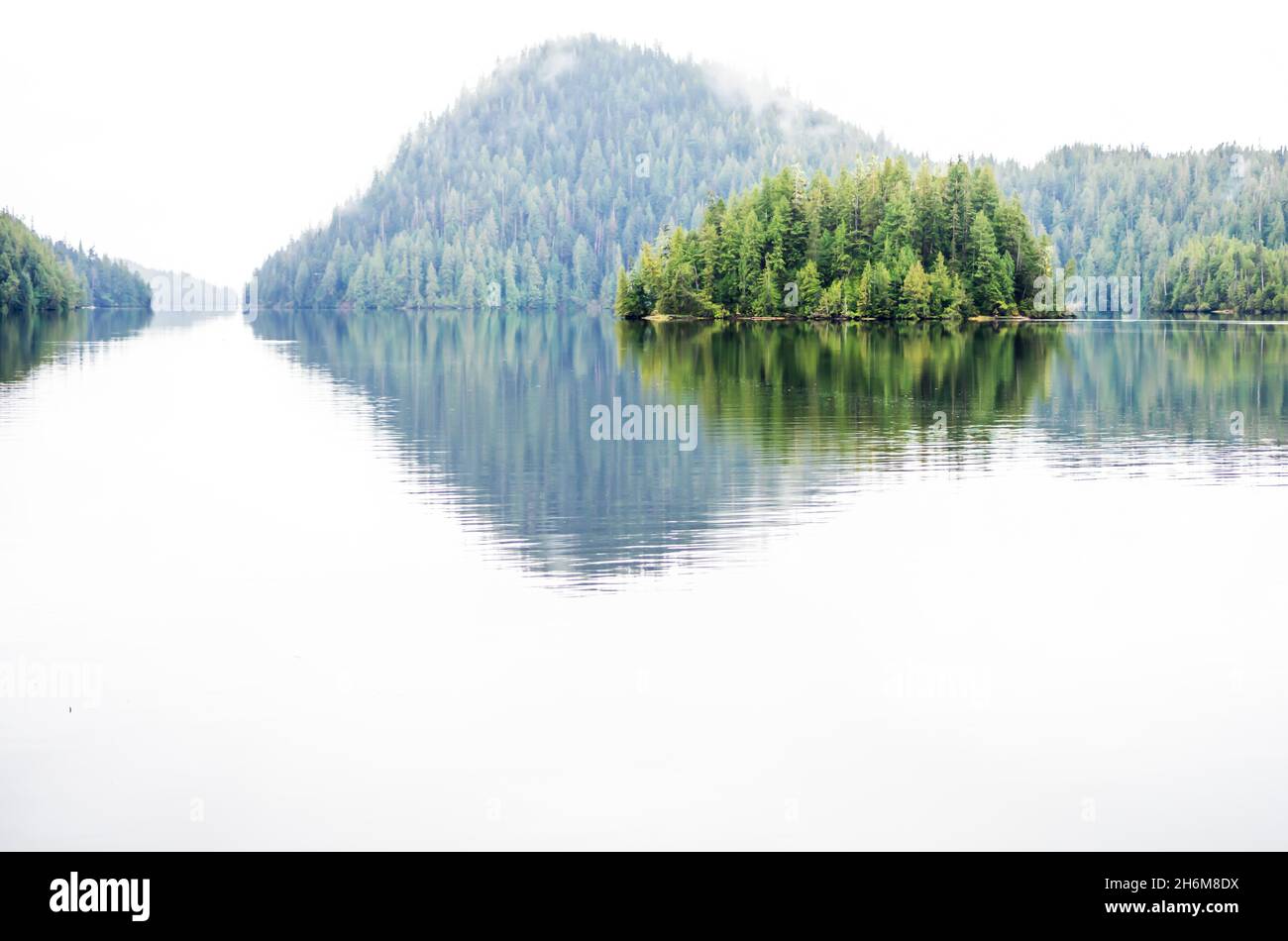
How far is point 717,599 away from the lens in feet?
70.9

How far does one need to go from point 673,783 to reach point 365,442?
2807cm

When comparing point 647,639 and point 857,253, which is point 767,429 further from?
point 857,253

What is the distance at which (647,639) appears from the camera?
19406mm

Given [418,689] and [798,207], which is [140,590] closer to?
[418,689]

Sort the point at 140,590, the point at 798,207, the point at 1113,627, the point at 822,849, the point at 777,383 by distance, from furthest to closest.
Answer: the point at 798,207 < the point at 777,383 < the point at 140,590 < the point at 1113,627 < the point at 822,849

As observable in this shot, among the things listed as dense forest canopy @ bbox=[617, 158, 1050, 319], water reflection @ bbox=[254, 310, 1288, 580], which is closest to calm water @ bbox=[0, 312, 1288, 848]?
water reflection @ bbox=[254, 310, 1288, 580]

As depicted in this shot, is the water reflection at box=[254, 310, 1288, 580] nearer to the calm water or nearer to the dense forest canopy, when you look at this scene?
the calm water

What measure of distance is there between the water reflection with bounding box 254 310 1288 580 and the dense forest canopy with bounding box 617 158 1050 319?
2964 inches

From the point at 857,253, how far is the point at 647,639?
158558 millimetres

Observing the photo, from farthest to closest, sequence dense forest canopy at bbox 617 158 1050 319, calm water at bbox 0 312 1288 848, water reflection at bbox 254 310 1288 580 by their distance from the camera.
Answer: dense forest canopy at bbox 617 158 1050 319, water reflection at bbox 254 310 1288 580, calm water at bbox 0 312 1288 848

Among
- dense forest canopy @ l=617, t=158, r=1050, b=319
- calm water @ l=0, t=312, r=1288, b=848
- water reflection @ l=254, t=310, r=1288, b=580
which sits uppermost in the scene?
dense forest canopy @ l=617, t=158, r=1050, b=319

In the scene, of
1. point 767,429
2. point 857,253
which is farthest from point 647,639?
point 857,253

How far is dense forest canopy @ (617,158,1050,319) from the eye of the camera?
16500 centimetres
